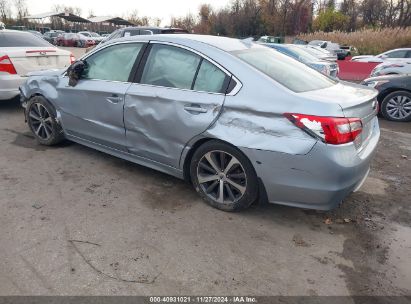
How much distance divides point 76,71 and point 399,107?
6.38 meters

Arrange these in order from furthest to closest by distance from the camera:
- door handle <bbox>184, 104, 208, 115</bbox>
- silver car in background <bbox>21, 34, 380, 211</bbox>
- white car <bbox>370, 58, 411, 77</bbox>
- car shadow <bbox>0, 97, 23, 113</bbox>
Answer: white car <bbox>370, 58, 411, 77</bbox> → car shadow <bbox>0, 97, 23, 113</bbox> → door handle <bbox>184, 104, 208, 115</bbox> → silver car in background <bbox>21, 34, 380, 211</bbox>

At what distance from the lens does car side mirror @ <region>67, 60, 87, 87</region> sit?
4.52m

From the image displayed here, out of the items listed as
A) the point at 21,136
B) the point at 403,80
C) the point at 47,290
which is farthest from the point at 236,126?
the point at 403,80

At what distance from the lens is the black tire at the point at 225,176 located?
10.9 feet

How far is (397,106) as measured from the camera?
7691 millimetres

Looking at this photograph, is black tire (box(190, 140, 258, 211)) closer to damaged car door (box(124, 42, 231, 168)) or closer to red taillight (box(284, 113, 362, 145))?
damaged car door (box(124, 42, 231, 168))

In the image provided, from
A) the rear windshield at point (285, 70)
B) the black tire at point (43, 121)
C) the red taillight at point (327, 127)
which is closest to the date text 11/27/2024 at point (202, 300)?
the red taillight at point (327, 127)

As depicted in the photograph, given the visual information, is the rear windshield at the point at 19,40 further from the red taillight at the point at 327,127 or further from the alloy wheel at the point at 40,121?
the red taillight at the point at 327,127

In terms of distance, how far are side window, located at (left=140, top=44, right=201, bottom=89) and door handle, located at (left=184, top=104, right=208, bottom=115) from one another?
8.3 inches

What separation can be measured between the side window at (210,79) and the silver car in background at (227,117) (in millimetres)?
10

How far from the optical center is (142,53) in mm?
4031

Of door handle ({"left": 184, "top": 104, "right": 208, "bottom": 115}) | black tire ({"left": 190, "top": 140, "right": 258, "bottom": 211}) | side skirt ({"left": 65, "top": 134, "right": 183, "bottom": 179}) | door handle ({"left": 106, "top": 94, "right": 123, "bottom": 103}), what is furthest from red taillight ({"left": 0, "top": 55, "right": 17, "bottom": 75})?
black tire ({"left": 190, "top": 140, "right": 258, "bottom": 211})

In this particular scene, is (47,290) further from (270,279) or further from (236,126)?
(236,126)

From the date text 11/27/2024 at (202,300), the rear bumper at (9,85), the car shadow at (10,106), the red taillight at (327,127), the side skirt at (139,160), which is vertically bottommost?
the date text 11/27/2024 at (202,300)
